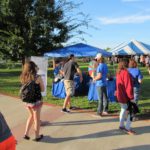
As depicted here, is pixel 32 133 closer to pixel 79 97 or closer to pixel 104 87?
pixel 104 87

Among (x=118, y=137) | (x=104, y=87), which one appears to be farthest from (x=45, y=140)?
(x=104, y=87)

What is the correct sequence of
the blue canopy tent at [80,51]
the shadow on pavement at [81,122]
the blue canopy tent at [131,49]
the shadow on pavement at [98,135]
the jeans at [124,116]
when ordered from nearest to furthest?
the shadow on pavement at [98,135] → the jeans at [124,116] → the shadow on pavement at [81,122] → the blue canopy tent at [80,51] → the blue canopy tent at [131,49]

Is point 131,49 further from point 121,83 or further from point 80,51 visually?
point 121,83

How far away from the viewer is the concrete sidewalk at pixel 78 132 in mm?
7262

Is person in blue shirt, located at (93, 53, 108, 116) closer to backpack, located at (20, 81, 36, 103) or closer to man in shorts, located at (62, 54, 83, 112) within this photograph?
man in shorts, located at (62, 54, 83, 112)

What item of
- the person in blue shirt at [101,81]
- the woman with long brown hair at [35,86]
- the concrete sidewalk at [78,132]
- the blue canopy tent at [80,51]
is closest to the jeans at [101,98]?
the person in blue shirt at [101,81]

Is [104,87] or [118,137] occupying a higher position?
[104,87]

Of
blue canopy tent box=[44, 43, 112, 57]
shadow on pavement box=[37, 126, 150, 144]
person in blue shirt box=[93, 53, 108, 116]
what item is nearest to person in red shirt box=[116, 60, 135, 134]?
shadow on pavement box=[37, 126, 150, 144]

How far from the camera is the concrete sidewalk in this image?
23.8ft

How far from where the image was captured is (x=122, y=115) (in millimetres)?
8305

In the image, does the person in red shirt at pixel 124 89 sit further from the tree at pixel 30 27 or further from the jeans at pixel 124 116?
the tree at pixel 30 27

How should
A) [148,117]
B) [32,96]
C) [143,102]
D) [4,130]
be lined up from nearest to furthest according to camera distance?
[4,130], [32,96], [148,117], [143,102]

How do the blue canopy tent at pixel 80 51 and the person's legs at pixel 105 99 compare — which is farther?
the blue canopy tent at pixel 80 51

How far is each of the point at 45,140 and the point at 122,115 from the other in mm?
1767
